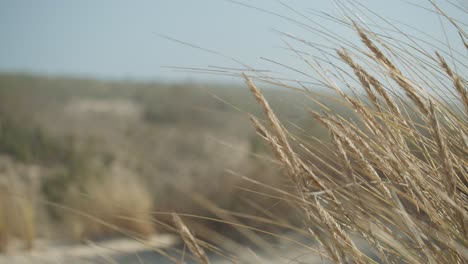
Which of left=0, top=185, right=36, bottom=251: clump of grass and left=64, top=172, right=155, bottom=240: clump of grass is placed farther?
left=64, top=172, right=155, bottom=240: clump of grass

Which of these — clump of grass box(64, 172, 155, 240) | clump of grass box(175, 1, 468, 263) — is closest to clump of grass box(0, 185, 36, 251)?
clump of grass box(64, 172, 155, 240)

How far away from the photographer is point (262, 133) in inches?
28.8

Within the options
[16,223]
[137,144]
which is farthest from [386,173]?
[137,144]

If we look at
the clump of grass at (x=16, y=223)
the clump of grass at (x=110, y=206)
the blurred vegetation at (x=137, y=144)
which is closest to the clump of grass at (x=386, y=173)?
the blurred vegetation at (x=137, y=144)

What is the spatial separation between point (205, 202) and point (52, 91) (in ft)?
117

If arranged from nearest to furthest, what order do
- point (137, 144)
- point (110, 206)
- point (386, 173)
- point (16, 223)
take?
point (386, 173), point (16, 223), point (110, 206), point (137, 144)

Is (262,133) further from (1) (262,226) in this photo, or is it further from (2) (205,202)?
(1) (262,226)

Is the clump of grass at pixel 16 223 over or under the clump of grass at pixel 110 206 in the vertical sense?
over

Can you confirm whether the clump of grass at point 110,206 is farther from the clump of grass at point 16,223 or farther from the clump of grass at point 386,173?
the clump of grass at point 386,173

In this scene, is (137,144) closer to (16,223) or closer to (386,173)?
(16,223)

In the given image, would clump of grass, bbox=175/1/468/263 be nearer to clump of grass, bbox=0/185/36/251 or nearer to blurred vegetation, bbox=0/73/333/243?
blurred vegetation, bbox=0/73/333/243

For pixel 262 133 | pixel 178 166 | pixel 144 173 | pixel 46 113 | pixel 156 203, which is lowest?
pixel 46 113

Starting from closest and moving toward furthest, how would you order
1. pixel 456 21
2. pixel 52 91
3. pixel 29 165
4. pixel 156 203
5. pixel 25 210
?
pixel 456 21 → pixel 25 210 → pixel 156 203 → pixel 29 165 → pixel 52 91

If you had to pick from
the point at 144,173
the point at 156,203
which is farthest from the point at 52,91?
the point at 156,203
